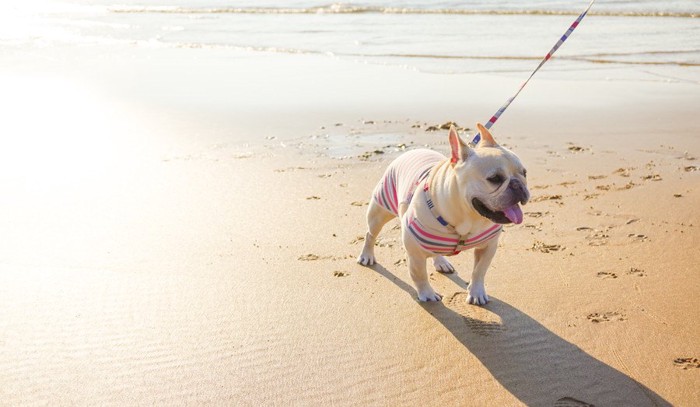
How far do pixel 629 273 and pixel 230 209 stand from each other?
2.88 metres

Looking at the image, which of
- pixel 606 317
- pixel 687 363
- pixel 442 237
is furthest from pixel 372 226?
pixel 687 363

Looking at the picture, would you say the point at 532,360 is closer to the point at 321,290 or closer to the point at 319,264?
the point at 321,290

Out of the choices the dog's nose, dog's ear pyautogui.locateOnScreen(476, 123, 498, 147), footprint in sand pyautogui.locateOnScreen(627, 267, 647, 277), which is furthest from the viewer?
footprint in sand pyautogui.locateOnScreen(627, 267, 647, 277)

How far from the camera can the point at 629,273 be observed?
462cm

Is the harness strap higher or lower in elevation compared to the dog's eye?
lower

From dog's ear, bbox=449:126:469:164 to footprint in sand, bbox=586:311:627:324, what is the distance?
1098 millimetres

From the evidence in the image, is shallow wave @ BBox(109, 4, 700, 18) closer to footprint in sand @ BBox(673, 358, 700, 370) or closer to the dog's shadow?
the dog's shadow

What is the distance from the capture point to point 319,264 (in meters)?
4.98

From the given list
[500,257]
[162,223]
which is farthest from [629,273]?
[162,223]

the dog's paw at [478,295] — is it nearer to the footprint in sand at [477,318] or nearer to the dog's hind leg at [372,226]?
the footprint in sand at [477,318]

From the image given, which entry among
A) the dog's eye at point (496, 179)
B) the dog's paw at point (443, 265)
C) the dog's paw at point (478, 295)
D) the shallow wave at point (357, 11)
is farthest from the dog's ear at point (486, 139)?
the shallow wave at point (357, 11)

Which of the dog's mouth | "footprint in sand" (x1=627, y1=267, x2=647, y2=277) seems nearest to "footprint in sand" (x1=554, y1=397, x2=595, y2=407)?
the dog's mouth

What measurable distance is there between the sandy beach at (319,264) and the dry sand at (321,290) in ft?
0.05

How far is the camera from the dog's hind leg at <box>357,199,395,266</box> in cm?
494
